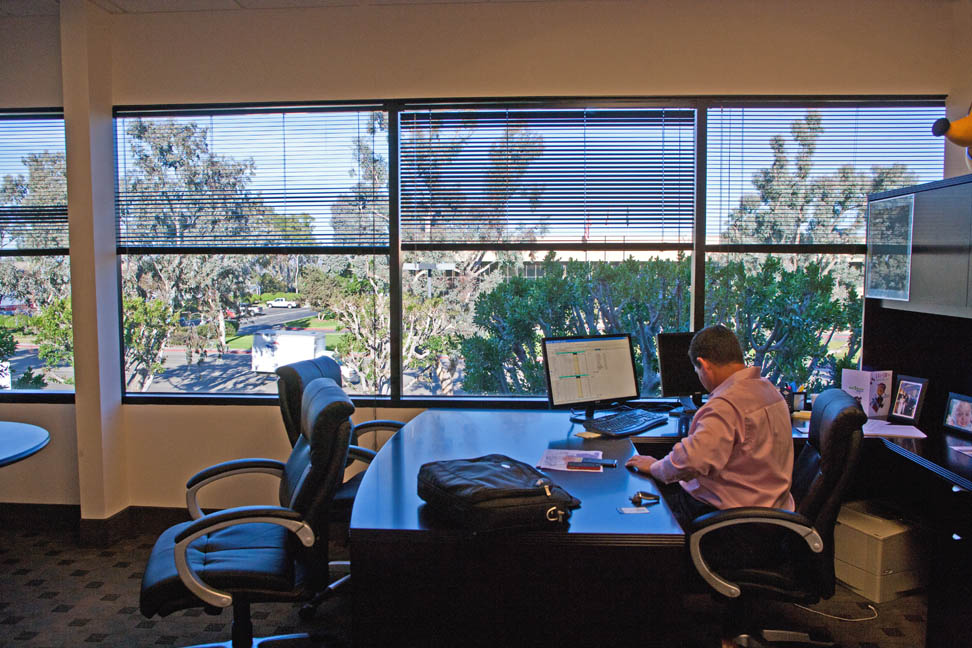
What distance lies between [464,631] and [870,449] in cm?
247

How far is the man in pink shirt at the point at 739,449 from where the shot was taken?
2381 millimetres

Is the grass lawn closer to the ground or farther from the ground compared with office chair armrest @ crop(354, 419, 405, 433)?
farther from the ground

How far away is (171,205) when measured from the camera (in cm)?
406

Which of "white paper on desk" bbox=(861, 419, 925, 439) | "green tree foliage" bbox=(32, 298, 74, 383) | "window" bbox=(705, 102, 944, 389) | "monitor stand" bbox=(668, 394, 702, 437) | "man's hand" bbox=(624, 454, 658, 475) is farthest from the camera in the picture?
Answer: "green tree foliage" bbox=(32, 298, 74, 383)

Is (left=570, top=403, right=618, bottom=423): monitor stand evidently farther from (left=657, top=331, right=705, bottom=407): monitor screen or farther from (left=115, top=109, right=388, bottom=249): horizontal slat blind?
(left=115, top=109, right=388, bottom=249): horizontal slat blind

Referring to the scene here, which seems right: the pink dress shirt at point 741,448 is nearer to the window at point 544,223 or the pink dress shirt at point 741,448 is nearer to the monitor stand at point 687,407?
the monitor stand at point 687,407

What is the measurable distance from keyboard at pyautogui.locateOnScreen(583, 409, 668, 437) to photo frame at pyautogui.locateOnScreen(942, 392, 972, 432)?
1.35 m

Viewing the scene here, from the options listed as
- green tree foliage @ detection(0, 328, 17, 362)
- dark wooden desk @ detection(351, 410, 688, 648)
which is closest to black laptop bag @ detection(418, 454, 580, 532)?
dark wooden desk @ detection(351, 410, 688, 648)

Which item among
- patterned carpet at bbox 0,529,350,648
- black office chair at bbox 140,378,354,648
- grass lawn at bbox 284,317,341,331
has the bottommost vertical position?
patterned carpet at bbox 0,529,350,648

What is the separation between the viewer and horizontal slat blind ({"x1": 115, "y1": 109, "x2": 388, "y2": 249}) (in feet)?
13.1

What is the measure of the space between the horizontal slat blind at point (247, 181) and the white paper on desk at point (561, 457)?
182 centimetres

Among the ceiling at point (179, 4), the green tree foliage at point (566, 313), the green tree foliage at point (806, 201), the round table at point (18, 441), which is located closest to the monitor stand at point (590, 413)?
the green tree foliage at point (566, 313)

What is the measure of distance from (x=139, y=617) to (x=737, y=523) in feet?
8.61

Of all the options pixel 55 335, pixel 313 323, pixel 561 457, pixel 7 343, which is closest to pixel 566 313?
pixel 561 457
